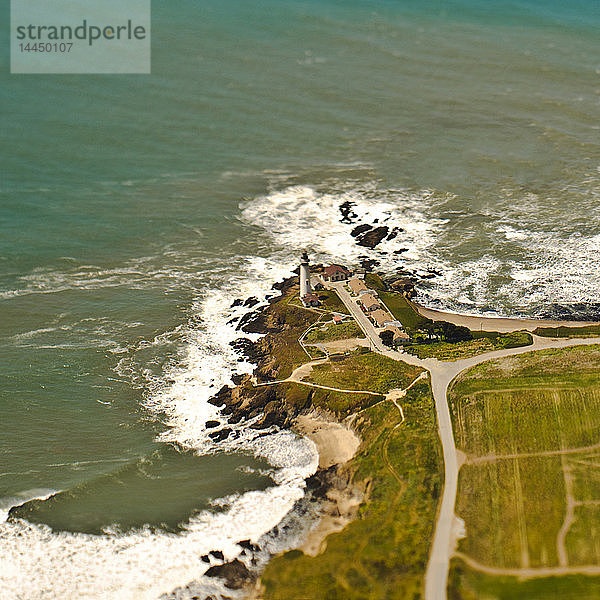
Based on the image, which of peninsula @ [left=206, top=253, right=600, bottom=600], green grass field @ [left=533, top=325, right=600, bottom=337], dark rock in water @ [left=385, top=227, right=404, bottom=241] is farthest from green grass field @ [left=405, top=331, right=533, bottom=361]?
dark rock in water @ [left=385, top=227, right=404, bottom=241]

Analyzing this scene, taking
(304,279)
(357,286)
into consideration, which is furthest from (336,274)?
(304,279)

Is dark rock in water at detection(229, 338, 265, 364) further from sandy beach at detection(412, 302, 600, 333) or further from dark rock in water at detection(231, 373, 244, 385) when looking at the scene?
sandy beach at detection(412, 302, 600, 333)

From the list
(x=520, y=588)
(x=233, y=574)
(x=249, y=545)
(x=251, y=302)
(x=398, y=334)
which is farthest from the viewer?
(x=251, y=302)

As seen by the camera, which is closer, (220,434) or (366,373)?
(220,434)

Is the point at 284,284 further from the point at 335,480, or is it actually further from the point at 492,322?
the point at 335,480

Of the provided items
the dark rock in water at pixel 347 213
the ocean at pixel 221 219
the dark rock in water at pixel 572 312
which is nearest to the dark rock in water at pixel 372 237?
the ocean at pixel 221 219
